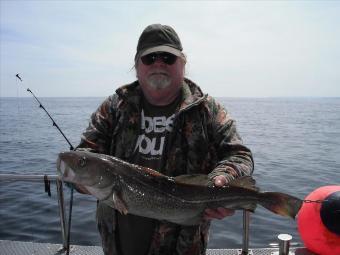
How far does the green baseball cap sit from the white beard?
24 centimetres

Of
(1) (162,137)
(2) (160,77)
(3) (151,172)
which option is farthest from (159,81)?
(3) (151,172)

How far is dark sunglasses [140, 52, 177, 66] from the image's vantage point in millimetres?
3621

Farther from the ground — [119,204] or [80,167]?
[80,167]

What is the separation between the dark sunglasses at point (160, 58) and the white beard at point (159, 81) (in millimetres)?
141

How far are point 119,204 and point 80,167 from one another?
0.46 metres

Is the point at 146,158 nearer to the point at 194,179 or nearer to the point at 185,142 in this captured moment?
the point at 185,142

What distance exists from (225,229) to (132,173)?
7112 millimetres

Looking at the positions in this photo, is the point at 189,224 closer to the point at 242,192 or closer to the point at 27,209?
the point at 242,192

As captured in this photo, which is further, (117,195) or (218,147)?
(218,147)

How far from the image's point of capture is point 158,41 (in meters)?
3.64

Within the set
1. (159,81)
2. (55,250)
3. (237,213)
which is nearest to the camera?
(159,81)

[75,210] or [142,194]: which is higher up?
[142,194]

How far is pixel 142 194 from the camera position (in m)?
3.30

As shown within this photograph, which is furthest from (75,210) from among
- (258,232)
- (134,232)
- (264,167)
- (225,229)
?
(264,167)
